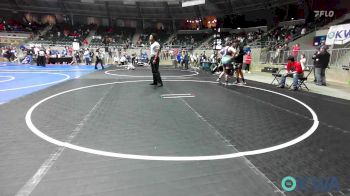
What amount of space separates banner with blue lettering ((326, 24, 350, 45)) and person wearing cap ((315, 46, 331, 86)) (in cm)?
198

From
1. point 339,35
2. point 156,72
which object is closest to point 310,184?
point 156,72

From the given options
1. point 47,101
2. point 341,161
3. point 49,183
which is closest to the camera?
point 49,183

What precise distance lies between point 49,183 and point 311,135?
4.08 m

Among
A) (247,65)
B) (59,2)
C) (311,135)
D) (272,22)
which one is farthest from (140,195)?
(59,2)

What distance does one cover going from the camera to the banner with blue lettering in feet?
43.0

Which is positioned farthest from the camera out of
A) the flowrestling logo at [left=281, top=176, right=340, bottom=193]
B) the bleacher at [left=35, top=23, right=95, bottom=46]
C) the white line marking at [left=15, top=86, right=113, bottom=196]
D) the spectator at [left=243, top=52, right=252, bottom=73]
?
the bleacher at [left=35, top=23, right=95, bottom=46]

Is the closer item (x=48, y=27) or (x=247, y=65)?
(x=247, y=65)

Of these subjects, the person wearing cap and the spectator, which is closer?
the person wearing cap

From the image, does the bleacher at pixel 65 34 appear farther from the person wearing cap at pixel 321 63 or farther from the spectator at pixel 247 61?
the person wearing cap at pixel 321 63

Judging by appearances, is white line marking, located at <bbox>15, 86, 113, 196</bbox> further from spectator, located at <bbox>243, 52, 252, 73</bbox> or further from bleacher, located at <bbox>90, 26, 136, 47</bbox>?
bleacher, located at <bbox>90, 26, 136, 47</bbox>

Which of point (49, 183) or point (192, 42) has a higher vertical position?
point (192, 42)

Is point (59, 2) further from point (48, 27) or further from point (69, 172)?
point (69, 172)

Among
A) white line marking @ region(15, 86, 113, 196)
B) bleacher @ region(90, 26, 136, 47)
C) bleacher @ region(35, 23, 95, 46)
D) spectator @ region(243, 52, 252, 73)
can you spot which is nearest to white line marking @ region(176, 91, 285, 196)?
white line marking @ region(15, 86, 113, 196)

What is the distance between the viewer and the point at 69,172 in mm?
3209
